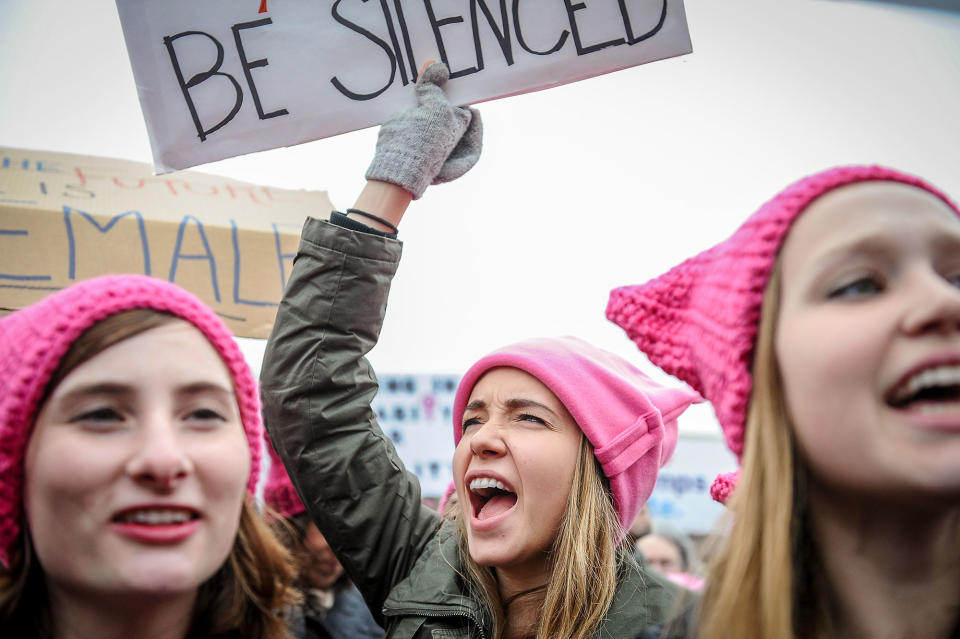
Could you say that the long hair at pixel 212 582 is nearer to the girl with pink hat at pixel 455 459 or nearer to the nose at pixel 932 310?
the girl with pink hat at pixel 455 459

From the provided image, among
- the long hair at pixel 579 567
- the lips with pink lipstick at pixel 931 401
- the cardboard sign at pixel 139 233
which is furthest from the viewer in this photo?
the cardboard sign at pixel 139 233

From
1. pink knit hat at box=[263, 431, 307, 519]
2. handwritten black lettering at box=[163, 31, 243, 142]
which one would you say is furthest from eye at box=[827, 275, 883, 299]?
pink knit hat at box=[263, 431, 307, 519]

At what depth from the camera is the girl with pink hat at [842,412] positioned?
1.09 meters

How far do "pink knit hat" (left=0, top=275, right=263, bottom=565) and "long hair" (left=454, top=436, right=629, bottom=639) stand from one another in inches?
32.2

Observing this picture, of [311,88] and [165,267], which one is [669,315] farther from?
[165,267]

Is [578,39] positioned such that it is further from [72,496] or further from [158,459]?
[72,496]

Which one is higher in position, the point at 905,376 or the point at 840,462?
the point at 905,376

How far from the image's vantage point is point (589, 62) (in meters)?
2.02

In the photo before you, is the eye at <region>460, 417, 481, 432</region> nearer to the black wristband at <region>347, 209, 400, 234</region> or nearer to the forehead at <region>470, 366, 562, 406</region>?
the forehead at <region>470, 366, 562, 406</region>

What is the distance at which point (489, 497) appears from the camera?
85.8 inches

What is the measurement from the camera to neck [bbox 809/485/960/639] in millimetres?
1188

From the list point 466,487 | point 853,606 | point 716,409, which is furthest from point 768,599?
point 466,487

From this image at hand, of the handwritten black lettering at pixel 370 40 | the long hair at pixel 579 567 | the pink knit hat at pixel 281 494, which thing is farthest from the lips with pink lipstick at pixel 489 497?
the pink knit hat at pixel 281 494

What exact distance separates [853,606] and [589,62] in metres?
1.41
